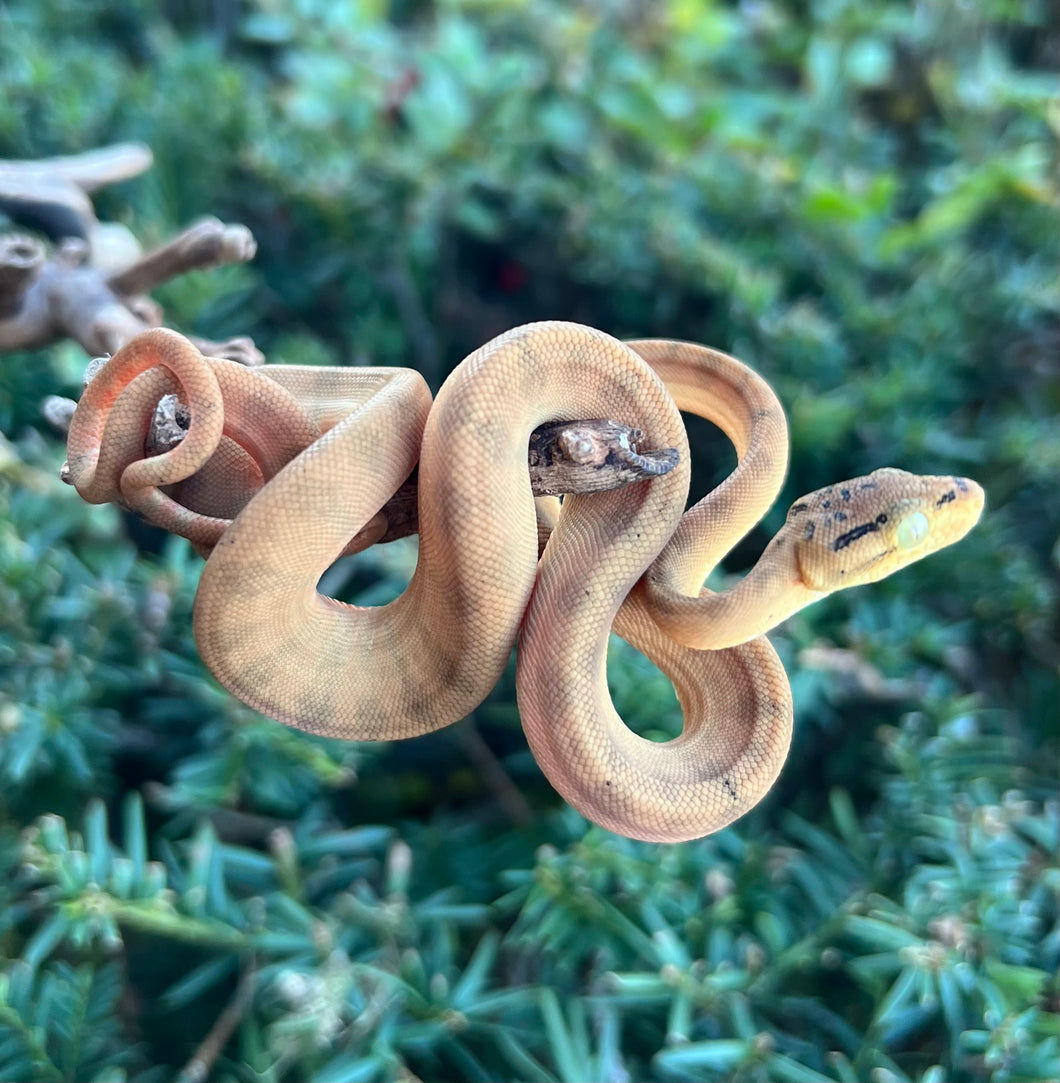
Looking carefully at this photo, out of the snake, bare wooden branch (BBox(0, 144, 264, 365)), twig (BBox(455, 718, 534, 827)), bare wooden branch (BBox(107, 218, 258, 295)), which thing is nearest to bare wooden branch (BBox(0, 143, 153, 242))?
bare wooden branch (BBox(0, 144, 264, 365))

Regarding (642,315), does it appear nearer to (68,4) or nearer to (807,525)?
(807,525)

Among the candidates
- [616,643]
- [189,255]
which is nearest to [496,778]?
[616,643]


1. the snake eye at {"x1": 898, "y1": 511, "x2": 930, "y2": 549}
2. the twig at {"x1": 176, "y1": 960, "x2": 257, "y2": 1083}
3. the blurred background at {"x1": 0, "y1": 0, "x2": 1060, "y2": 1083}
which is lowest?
the twig at {"x1": 176, "y1": 960, "x2": 257, "y2": 1083}

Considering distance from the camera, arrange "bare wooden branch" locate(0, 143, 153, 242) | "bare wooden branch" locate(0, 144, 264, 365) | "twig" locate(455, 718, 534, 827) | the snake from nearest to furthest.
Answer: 1. the snake
2. "bare wooden branch" locate(0, 144, 264, 365)
3. "bare wooden branch" locate(0, 143, 153, 242)
4. "twig" locate(455, 718, 534, 827)

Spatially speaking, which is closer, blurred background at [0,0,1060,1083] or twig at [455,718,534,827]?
blurred background at [0,0,1060,1083]

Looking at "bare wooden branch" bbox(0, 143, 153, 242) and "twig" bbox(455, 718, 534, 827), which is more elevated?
"bare wooden branch" bbox(0, 143, 153, 242)

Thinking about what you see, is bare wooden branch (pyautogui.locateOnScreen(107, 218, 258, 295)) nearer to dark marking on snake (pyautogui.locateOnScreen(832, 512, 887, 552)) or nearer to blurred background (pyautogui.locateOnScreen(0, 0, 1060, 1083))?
blurred background (pyautogui.locateOnScreen(0, 0, 1060, 1083))

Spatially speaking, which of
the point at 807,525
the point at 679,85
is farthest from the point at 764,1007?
the point at 679,85

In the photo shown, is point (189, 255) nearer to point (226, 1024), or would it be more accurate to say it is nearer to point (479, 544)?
point (479, 544)
